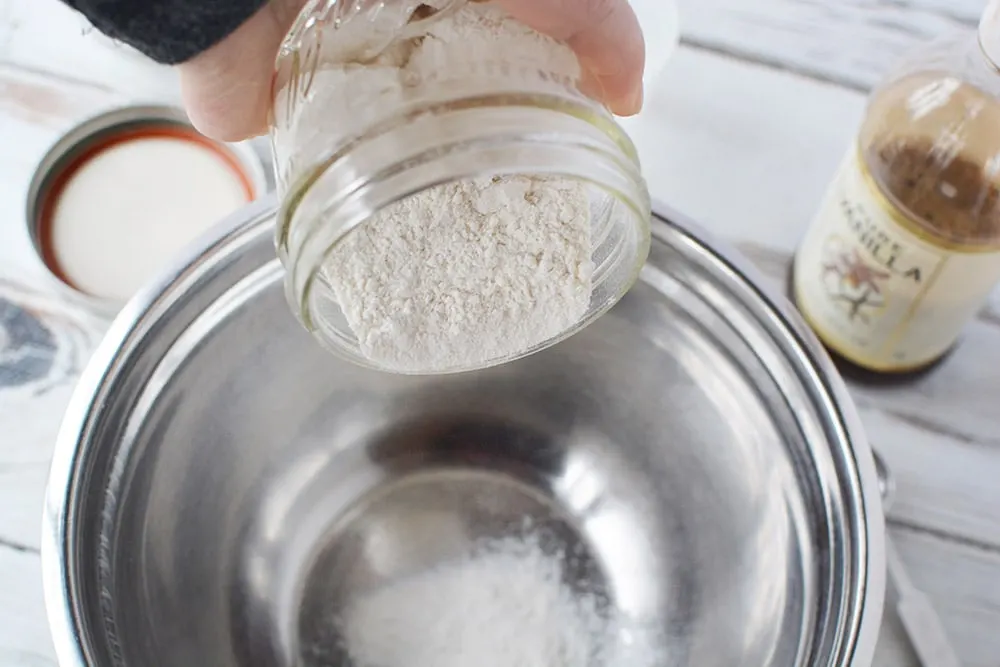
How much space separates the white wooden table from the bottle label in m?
0.05

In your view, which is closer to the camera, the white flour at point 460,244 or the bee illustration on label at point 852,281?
the white flour at point 460,244

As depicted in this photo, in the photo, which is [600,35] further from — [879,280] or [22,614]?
[22,614]

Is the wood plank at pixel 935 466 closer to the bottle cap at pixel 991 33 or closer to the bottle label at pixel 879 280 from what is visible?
the bottle label at pixel 879 280

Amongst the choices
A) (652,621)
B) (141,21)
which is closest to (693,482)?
(652,621)

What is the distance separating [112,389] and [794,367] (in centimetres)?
33

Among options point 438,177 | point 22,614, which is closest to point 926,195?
point 438,177

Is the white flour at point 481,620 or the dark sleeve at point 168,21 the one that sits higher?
the dark sleeve at point 168,21

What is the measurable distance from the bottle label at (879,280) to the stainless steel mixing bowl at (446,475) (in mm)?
62

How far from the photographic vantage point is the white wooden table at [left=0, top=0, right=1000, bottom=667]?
1.68 feet

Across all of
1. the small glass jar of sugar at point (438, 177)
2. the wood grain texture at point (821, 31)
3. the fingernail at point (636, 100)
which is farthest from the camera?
the wood grain texture at point (821, 31)

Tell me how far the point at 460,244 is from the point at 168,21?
0.13 meters

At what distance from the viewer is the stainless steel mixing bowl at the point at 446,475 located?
42 centimetres

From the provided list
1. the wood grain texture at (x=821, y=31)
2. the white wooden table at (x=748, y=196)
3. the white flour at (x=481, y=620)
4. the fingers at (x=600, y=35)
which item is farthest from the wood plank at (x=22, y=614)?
the wood grain texture at (x=821, y=31)

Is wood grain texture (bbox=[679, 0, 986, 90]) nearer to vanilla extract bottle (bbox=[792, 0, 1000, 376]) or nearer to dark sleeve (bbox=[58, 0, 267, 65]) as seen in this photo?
vanilla extract bottle (bbox=[792, 0, 1000, 376])
